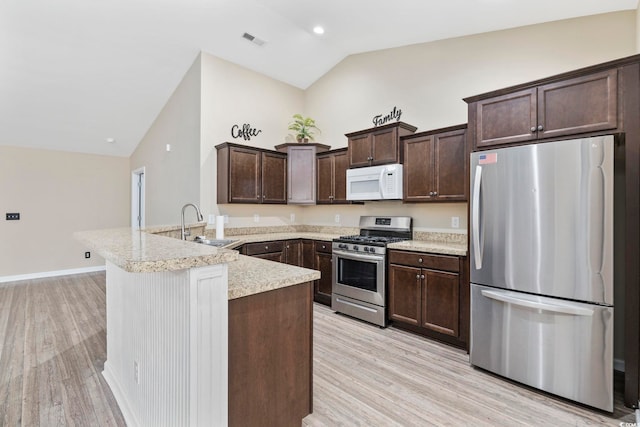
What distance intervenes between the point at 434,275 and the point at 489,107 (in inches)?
62.1

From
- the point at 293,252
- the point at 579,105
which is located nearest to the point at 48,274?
the point at 293,252

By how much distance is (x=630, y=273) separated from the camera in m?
1.96

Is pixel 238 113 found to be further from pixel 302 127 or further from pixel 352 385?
pixel 352 385

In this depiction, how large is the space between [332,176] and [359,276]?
1546mm

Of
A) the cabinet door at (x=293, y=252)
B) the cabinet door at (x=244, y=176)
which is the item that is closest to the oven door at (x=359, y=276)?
the cabinet door at (x=293, y=252)

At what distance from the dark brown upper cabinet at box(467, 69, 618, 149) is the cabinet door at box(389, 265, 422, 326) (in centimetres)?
140

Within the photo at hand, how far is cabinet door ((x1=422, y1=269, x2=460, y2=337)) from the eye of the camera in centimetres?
283

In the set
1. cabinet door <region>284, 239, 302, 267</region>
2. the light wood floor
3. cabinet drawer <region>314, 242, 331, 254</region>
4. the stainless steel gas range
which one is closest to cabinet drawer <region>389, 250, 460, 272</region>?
the stainless steel gas range

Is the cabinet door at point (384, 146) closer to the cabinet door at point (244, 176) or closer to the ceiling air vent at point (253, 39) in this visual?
the cabinet door at point (244, 176)

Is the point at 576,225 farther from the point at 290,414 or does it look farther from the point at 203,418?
the point at 203,418

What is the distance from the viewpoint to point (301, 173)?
182 inches

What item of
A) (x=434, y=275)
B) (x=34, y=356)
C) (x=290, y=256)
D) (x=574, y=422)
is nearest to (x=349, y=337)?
(x=434, y=275)

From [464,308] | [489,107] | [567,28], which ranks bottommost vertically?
[464,308]

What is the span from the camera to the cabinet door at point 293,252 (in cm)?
417
